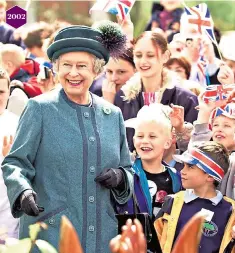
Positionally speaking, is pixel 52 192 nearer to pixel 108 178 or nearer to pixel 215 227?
pixel 108 178

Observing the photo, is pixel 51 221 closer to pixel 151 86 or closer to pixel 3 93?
pixel 3 93

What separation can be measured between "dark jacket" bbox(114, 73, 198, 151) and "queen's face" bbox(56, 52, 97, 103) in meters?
2.30

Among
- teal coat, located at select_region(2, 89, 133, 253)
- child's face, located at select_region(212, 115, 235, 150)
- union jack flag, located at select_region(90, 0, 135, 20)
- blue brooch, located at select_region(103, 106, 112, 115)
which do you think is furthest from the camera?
union jack flag, located at select_region(90, 0, 135, 20)

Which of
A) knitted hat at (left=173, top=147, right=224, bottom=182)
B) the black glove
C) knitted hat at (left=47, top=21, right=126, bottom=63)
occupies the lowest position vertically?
knitted hat at (left=173, top=147, right=224, bottom=182)

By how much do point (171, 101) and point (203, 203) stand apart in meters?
1.55

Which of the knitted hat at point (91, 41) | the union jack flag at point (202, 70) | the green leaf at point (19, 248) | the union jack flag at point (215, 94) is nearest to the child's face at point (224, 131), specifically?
the union jack flag at point (215, 94)

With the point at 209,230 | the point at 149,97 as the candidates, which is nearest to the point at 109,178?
the point at 209,230

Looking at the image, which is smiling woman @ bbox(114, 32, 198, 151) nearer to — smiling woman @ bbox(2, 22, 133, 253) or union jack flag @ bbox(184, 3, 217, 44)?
union jack flag @ bbox(184, 3, 217, 44)

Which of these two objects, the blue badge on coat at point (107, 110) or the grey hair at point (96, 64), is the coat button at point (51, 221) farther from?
the grey hair at point (96, 64)

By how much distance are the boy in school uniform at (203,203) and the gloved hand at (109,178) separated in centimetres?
97

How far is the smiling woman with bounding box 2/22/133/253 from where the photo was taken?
4.50 m

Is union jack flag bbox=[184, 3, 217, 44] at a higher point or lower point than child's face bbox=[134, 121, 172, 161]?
higher

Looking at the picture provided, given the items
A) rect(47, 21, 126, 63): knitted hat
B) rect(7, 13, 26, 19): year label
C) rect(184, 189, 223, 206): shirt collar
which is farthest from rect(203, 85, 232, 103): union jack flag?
rect(47, 21, 126, 63): knitted hat

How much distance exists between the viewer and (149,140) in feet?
19.4
